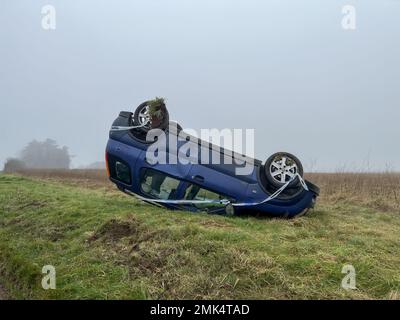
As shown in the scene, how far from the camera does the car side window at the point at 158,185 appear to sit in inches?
334

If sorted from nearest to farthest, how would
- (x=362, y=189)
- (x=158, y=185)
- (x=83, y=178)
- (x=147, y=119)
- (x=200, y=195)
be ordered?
(x=200, y=195) < (x=158, y=185) < (x=147, y=119) < (x=362, y=189) < (x=83, y=178)

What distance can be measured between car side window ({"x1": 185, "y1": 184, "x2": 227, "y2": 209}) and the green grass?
0.48m

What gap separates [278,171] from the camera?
323 inches

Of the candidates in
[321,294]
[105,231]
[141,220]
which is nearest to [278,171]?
[141,220]

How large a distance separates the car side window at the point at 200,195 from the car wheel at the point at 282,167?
3.27 feet

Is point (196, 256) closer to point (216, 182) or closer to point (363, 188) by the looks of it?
point (216, 182)

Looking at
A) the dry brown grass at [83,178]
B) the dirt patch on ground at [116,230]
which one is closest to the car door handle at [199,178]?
the dirt patch on ground at [116,230]

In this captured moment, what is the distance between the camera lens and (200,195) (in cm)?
832

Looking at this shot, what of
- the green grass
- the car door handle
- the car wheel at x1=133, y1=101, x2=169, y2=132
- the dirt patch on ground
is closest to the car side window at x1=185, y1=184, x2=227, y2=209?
the car door handle

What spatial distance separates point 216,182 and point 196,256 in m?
3.07

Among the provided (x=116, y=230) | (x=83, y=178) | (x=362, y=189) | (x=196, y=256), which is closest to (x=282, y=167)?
(x=116, y=230)

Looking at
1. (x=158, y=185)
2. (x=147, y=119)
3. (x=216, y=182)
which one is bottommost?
(x=158, y=185)

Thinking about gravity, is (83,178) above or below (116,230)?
below

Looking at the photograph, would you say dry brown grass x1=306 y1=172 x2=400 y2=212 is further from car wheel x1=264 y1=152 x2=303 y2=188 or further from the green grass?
car wheel x1=264 y1=152 x2=303 y2=188
